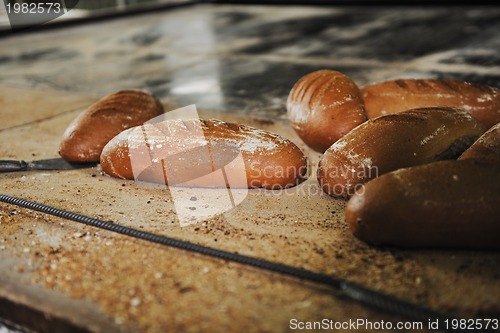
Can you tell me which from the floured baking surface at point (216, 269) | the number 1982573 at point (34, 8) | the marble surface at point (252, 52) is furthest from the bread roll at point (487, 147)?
the number 1982573 at point (34, 8)

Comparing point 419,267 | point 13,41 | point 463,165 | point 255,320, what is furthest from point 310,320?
point 13,41

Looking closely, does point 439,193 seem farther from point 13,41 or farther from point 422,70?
point 13,41

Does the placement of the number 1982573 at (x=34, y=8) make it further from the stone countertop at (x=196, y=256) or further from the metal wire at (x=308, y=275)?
the metal wire at (x=308, y=275)

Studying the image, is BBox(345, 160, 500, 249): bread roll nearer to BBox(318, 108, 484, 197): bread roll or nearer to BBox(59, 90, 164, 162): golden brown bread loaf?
BBox(318, 108, 484, 197): bread roll

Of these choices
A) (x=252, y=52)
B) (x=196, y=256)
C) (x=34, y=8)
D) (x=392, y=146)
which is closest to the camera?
(x=196, y=256)

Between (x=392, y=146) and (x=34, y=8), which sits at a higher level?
(x=34, y=8)

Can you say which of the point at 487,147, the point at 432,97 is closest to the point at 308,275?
the point at 487,147

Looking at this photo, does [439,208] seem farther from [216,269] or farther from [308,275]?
[216,269]
